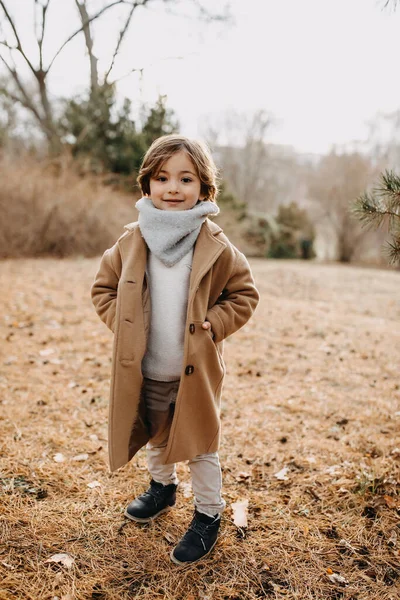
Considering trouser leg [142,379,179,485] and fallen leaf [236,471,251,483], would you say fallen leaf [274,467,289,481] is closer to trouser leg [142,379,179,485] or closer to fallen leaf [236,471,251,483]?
fallen leaf [236,471,251,483]

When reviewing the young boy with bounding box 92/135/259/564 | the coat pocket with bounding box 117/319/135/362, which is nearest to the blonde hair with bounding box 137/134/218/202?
the young boy with bounding box 92/135/259/564

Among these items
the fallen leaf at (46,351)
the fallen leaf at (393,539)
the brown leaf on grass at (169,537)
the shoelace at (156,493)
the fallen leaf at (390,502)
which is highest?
the shoelace at (156,493)

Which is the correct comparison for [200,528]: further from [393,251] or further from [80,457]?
[393,251]

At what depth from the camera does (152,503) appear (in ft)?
7.33

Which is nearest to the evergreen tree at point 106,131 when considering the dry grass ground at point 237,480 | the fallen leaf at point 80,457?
the dry grass ground at point 237,480

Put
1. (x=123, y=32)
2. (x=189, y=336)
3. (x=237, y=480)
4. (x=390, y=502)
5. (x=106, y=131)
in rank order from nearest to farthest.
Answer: (x=189, y=336) → (x=390, y=502) → (x=237, y=480) → (x=123, y=32) → (x=106, y=131)

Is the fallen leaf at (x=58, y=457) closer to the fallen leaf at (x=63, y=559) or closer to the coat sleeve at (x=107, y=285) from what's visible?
the fallen leaf at (x=63, y=559)

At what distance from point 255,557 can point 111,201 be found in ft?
35.9

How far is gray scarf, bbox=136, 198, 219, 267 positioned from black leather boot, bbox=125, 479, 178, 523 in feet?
3.89

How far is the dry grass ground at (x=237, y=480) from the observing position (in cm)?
189

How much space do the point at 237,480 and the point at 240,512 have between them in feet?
0.99

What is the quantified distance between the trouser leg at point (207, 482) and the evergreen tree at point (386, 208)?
1475mm

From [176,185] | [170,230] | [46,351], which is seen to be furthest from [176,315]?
[46,351]

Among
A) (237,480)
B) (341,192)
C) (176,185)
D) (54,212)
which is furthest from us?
(341,192)
